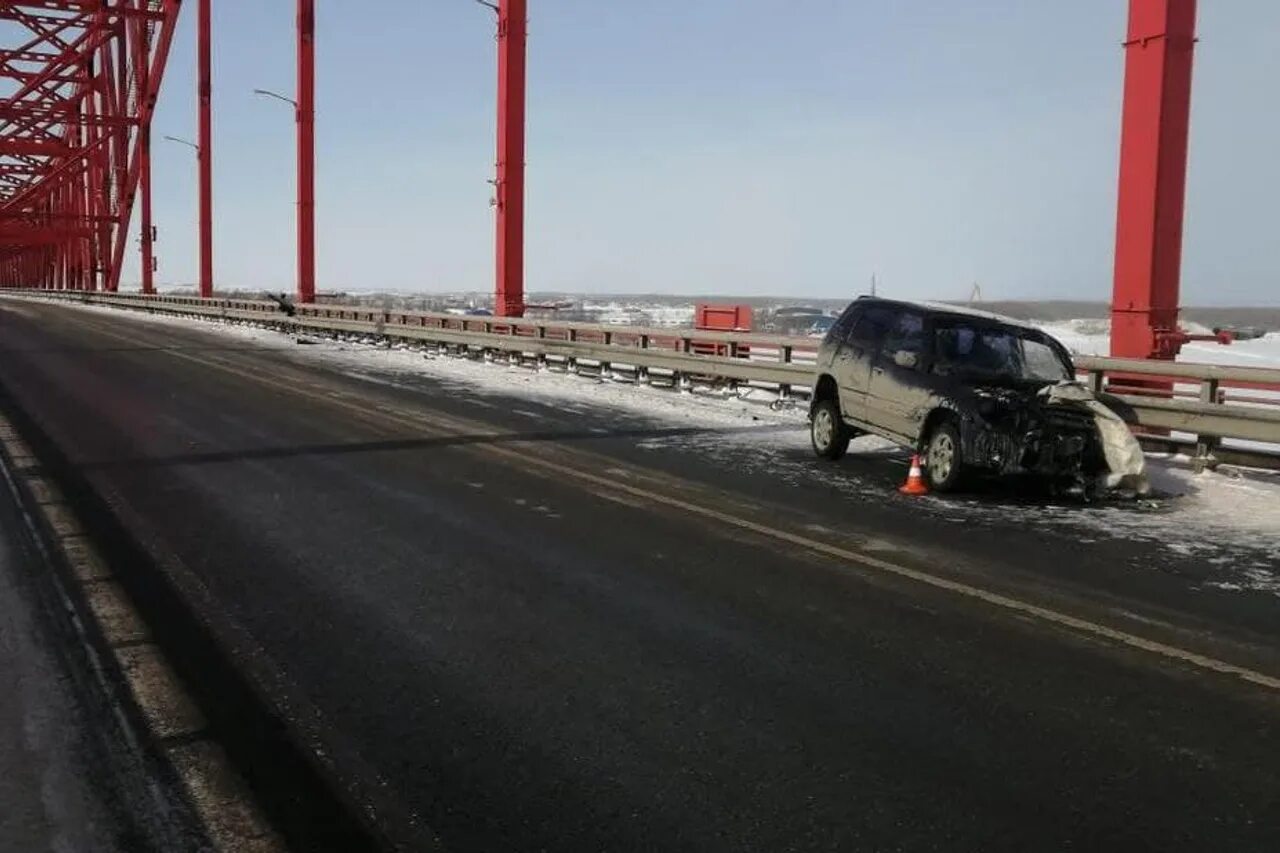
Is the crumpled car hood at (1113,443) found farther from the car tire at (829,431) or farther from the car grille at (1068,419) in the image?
the car tire at (829,431)

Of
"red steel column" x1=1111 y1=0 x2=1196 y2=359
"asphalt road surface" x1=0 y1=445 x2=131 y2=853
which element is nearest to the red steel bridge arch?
"red steel column" x1=1111 y1=0 x2=1196 y2=359

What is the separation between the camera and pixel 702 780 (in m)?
3.83

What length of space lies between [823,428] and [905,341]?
1535 millimetres

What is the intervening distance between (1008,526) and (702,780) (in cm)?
532

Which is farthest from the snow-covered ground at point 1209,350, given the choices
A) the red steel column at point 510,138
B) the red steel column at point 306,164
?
the red steel column at point 306,164

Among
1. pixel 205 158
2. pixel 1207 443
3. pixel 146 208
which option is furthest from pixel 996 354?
pixel 146 208

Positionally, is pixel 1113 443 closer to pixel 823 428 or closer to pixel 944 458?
pixel 944 458

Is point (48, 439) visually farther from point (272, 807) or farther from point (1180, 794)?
point (1180, 794)

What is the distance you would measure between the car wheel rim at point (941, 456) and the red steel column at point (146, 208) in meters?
63.9

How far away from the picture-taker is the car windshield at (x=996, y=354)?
1043 centimetres

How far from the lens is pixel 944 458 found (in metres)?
10.0

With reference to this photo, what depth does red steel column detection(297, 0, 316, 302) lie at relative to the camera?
40.7 metres

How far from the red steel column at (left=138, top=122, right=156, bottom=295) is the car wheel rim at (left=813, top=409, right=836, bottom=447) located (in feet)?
202

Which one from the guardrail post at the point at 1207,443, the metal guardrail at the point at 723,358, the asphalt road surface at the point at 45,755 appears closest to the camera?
the asphalt road surface at the point at 45,755
